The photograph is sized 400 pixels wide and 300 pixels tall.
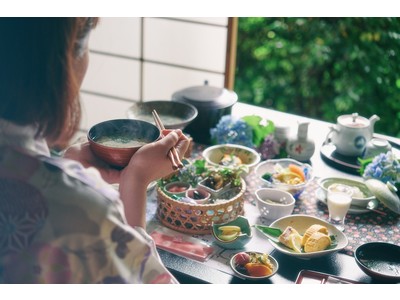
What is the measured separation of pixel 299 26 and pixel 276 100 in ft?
2.28

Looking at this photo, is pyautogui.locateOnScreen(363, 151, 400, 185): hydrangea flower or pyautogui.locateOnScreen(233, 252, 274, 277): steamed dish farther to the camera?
pyautogui.locateOnScreen(363, 151, 400, 185): hydrangea flower

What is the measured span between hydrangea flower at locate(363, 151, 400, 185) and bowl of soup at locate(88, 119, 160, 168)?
93 cm

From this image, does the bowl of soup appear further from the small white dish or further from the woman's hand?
the small white dish

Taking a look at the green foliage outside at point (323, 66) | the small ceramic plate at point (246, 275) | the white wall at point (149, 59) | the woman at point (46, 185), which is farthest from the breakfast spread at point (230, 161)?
the green foliage outside at point (323, 66)

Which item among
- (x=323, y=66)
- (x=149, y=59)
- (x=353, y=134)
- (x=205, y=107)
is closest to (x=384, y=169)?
(x=353, y=134)

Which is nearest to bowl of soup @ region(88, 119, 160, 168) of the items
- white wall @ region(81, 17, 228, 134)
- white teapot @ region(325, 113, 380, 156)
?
white teapot @ region(325, 113, 380, 156)

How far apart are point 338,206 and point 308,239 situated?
226mm

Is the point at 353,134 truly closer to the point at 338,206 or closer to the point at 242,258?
the point at 338,206

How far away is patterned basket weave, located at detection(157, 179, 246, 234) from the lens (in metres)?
2.02

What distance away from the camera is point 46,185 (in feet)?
3.88

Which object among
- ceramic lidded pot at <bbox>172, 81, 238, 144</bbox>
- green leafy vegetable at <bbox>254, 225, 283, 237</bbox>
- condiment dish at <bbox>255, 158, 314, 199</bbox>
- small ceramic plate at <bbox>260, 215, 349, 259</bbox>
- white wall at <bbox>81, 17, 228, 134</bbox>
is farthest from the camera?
white wall at <bbox>81, 17, 228, 134</bbox>

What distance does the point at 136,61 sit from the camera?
13.8 ft
